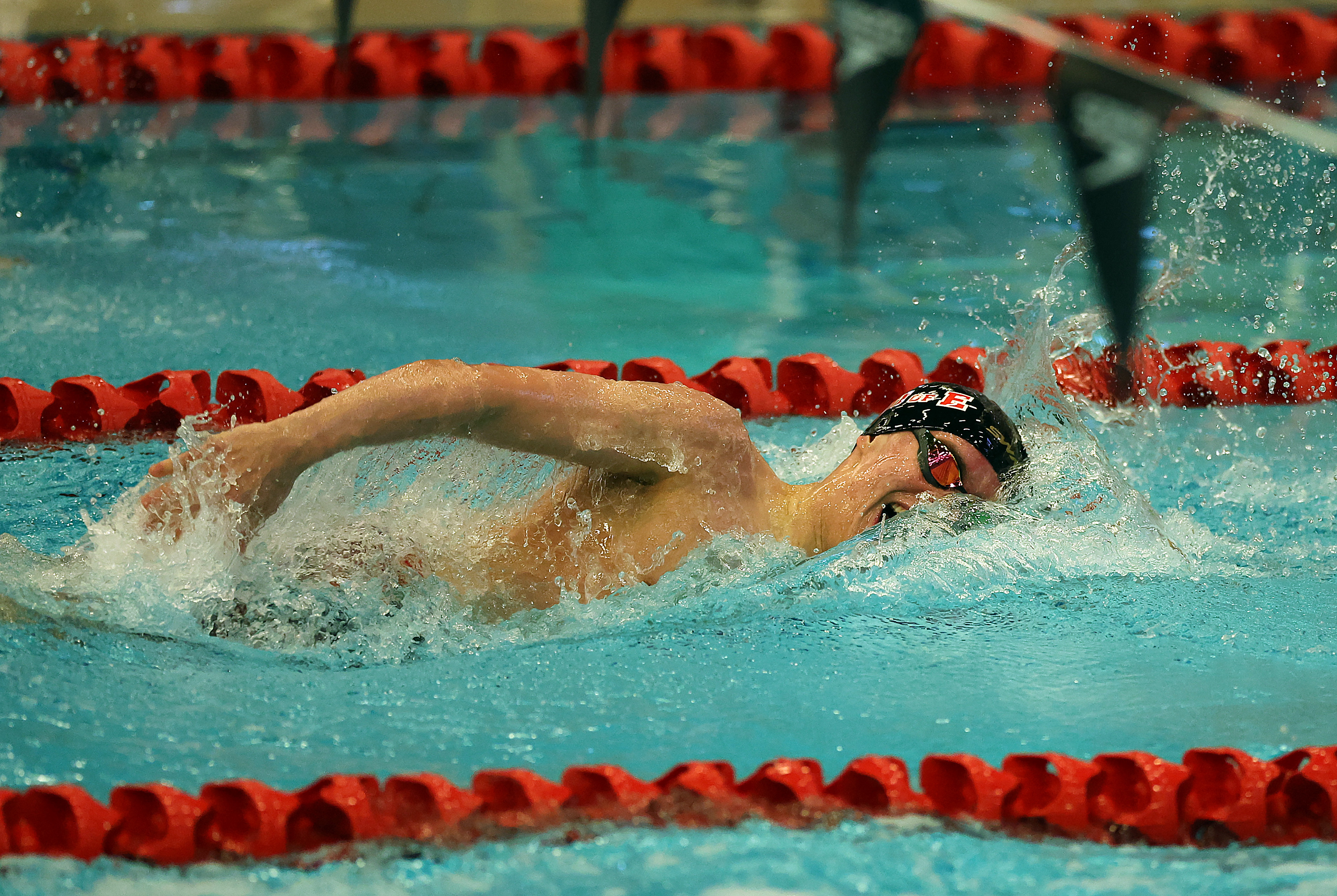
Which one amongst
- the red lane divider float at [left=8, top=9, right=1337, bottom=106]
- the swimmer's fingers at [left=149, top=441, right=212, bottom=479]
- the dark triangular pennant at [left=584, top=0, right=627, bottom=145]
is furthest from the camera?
the red lane divider float at [left=8, top=9, right=1337, bottom=106]

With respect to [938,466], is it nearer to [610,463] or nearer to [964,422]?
[964,422]

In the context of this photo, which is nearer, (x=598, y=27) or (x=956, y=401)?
(x=956, y=401)

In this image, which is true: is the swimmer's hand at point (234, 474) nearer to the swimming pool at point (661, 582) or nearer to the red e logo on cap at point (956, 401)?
the swimming pool at point (661, 582)

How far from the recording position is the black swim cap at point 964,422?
8.43ft

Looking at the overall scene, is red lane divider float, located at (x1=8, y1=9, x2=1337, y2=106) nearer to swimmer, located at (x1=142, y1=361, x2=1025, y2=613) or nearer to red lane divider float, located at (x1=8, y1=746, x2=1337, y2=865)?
swimmer, located at (x1=142, y1=361, x2=1025, y2=613)

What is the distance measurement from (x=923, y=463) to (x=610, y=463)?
0.64 m

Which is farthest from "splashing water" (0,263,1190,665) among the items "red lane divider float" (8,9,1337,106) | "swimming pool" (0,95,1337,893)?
"red lane divider float" (8,9,1337,106)

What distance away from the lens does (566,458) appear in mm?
2291

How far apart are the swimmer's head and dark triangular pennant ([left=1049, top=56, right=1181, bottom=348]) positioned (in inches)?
34.5

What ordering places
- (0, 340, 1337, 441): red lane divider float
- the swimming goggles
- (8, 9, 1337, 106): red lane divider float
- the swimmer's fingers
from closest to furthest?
the swimmer's fingers
the swimming goggles
(0, 340, 1337, 441): red lane divider float
(8, 9, 1337, 106): red lane divider float

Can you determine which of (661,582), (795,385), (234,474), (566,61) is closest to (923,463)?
(661,582)

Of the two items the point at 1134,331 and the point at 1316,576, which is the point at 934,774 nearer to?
the point at 1134,331

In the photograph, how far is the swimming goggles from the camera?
2.52m

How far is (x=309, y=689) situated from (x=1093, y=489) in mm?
1746
